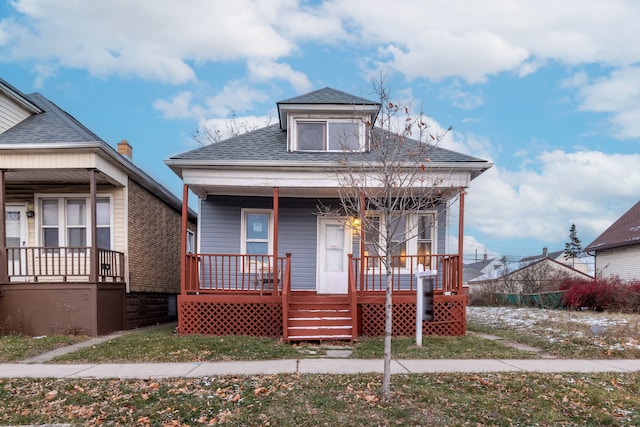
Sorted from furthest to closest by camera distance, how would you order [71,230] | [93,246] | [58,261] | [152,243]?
[152,243], [71,230], [58,261], [93,246]

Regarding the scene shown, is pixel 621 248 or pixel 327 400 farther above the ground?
A: pixel 621 248

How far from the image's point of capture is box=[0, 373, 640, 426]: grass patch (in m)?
Result: 4.24

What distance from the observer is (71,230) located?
11.1 m

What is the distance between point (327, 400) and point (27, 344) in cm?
640

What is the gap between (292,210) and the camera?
1131 centimetres

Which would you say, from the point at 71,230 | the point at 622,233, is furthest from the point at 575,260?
the point at 71,230

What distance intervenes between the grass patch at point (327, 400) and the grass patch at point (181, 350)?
1.29 m

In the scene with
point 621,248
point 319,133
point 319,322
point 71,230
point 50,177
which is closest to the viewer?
point 319,322

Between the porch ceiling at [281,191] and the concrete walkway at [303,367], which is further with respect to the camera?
the porch ceiling at [281,191]

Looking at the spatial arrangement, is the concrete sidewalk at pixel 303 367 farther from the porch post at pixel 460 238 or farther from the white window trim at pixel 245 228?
the white window trim at pixel 245 228

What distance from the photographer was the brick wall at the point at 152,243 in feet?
37.7

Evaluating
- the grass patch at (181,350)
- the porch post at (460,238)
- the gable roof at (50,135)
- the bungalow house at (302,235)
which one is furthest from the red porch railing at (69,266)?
the porch post at (460,238)

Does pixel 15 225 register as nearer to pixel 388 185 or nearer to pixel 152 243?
pixel 152 243

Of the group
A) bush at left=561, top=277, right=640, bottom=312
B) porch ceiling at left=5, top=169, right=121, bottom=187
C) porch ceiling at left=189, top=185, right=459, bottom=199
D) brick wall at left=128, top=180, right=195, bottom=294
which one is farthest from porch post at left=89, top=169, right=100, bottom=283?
bush at left=561, top=277, right=640, bottom=312
